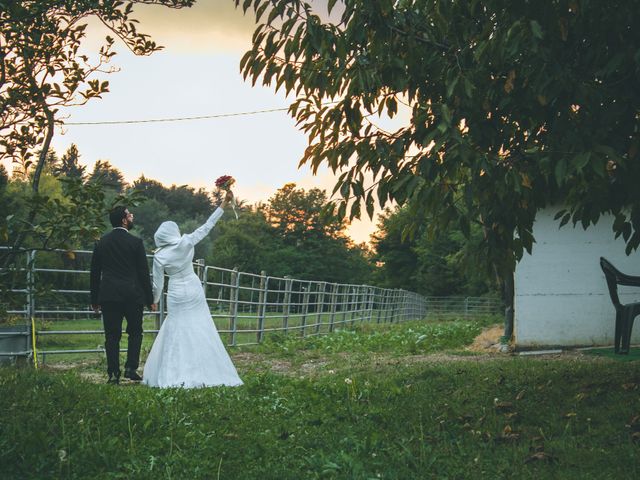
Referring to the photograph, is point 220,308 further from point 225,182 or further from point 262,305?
point 225,182

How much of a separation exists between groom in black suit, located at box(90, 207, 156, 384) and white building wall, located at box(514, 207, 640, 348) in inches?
304

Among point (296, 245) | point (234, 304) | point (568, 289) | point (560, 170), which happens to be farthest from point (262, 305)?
point (296, 245)

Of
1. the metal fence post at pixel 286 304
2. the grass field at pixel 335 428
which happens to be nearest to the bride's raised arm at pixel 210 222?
the grass field at pixel 335 428

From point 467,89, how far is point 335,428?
2739 millimetres

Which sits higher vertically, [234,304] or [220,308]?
[234,304]

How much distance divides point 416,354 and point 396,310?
2531cm

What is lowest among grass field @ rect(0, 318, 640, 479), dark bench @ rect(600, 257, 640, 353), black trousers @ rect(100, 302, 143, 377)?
grass field @ rect(0, 318, 640, 479)

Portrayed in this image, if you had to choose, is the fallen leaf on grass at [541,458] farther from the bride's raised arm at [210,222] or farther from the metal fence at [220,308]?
the bride's raised arm at [210,222]

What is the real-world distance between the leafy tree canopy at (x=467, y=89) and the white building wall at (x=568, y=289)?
796 centimetres

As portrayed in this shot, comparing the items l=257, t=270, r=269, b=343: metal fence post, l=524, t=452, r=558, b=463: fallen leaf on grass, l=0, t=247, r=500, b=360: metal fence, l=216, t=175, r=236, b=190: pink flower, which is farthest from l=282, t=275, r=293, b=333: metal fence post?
l=524, t=452, r=558, b=463: fallen leaf on grass

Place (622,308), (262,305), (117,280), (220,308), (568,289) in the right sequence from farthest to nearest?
1. (262,305)
2. (220,308)
3. (568,289)
4. (622,308)
5. (117,280)

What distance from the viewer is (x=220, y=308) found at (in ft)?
51.5

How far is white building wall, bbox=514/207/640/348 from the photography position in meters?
13.6

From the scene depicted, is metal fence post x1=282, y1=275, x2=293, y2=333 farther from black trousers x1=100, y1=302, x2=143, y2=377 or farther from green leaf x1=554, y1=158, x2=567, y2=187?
green leaf x1=554, y1=158, x2=567, y2=187
